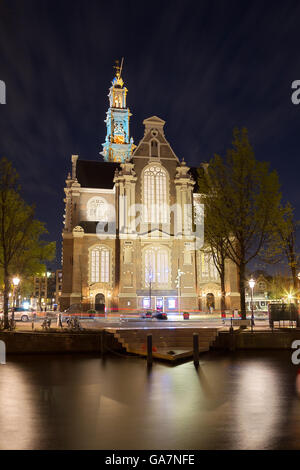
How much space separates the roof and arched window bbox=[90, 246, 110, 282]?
1186 cm

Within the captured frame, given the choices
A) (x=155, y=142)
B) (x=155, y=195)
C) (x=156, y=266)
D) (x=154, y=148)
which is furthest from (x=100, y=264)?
(x=155, y=142)

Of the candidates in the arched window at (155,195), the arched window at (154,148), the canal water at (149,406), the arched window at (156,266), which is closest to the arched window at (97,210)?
the arched window at (155,195)

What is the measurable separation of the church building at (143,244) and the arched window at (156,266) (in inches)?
5.7

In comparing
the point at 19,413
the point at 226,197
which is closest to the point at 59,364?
the point at 19,413

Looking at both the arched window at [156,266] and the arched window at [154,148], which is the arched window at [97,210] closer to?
the arched window at [156,266]

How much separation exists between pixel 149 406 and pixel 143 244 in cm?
4765

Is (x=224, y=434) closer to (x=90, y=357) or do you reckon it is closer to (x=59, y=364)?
(x=59, y=364)

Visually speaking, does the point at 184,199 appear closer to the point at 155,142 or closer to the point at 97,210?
the point at 155,142

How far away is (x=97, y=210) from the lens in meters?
63.0

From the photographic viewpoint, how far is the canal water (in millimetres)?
7371

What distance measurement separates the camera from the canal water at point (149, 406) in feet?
24.2

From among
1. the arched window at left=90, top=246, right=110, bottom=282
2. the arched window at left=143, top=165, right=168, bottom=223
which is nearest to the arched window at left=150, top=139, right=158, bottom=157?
the arched window at left=143, top=165, right=168, bottom=223

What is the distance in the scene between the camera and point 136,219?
191ft

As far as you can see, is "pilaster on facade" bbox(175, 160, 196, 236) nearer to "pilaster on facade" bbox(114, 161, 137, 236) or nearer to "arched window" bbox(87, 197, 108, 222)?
"pilaster on facade" bbox(114, 161, 137, 236)
